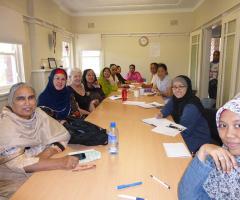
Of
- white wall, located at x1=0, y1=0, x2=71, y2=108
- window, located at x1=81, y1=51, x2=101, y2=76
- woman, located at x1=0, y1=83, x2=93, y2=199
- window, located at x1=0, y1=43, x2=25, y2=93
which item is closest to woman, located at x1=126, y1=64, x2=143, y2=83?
window, located at x1=81, y1=51, x2=101, y2=76

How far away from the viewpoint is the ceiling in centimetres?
555

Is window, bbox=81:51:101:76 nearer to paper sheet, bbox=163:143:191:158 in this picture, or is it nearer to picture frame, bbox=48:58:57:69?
picture frame, bbox=48:58:57:69

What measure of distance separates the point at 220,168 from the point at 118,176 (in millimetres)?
558

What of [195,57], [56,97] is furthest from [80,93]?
[195,57]

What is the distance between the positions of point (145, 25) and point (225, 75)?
3.44m

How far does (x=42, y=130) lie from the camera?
1618 millimetres

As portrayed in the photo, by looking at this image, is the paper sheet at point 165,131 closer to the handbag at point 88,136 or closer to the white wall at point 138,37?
the handbag at point 88,136

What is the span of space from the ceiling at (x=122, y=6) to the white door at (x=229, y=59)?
206cm

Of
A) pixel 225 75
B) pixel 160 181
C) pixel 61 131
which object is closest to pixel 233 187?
pixel 160 181

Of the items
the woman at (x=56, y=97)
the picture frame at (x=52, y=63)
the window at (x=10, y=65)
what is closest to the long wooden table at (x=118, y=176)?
the woman at (x=56, y=97)

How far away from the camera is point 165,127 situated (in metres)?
2.00

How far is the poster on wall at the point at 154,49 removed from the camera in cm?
665

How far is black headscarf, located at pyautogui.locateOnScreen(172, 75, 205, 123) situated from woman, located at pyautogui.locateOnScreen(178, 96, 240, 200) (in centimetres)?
122

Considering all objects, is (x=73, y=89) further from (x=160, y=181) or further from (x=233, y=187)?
(x=233, y=187)
